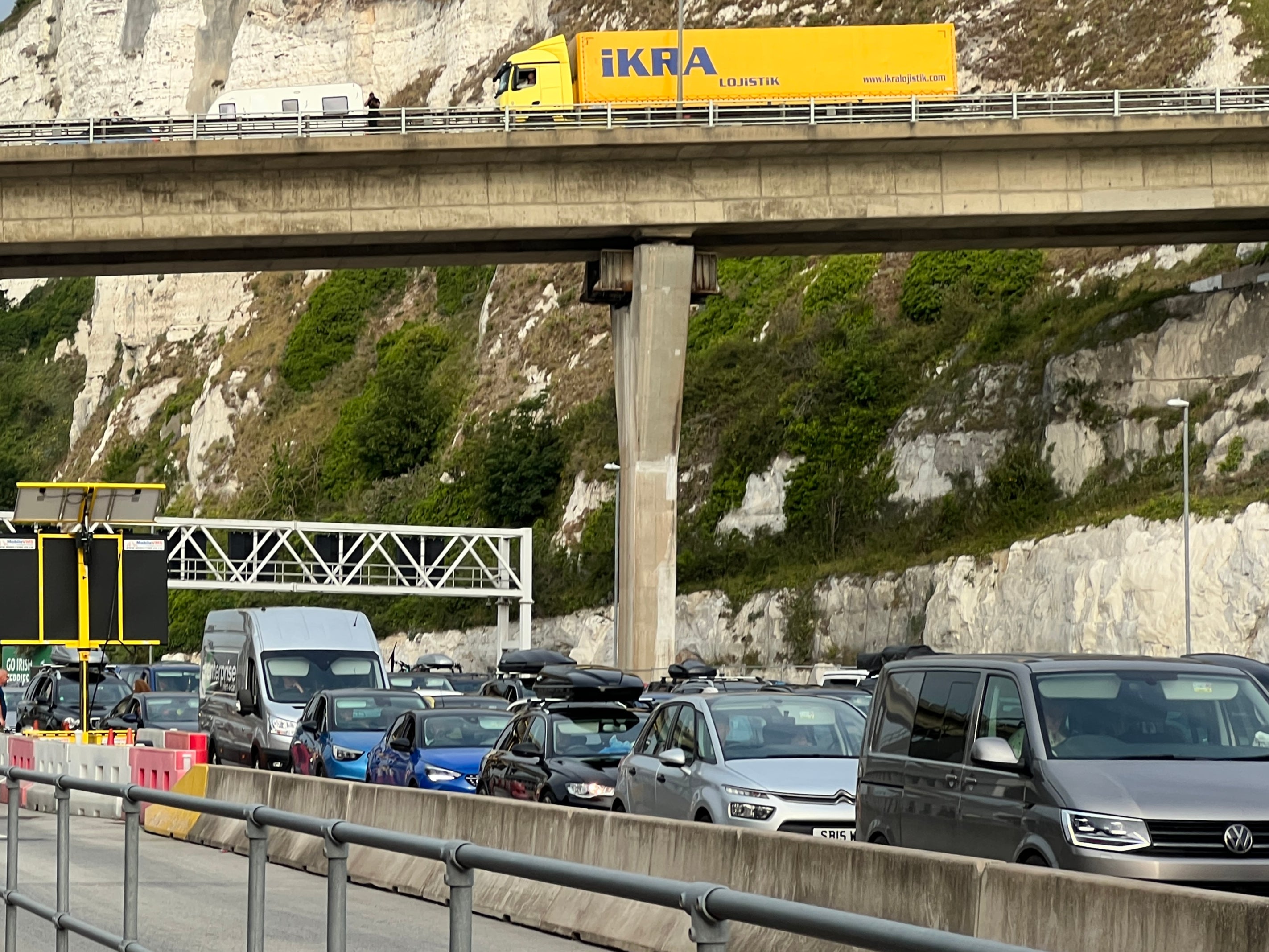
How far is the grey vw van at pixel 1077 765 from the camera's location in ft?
35.7

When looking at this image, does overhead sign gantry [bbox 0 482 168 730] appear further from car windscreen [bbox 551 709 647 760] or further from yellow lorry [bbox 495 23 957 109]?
yellow lorry [bbox 495 23 957 109]

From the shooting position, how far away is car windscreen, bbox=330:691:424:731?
25812mm

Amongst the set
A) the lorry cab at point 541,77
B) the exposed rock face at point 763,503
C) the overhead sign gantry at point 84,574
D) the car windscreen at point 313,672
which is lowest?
the car windscreen at point 313,672

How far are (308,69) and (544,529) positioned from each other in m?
52.3

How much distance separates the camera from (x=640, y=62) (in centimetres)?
5422

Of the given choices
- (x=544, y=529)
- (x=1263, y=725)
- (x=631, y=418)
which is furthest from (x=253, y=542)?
(x=1263, y=725)

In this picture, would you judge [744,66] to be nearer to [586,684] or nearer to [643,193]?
[643,193]

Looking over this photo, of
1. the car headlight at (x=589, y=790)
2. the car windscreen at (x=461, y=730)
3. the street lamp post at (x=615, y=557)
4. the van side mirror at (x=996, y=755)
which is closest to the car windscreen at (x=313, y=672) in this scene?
the car windscreen at (x=461, y=730)

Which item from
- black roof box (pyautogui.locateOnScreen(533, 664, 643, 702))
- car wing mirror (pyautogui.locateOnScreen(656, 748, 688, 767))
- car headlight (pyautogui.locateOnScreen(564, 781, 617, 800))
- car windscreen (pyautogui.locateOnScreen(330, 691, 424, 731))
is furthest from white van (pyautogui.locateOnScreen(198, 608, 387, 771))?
car wing mirror (pyautogui.locateOnScreen(656, 748, 688, 767))

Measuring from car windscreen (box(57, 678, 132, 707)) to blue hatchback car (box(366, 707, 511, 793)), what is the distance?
46.3 feet

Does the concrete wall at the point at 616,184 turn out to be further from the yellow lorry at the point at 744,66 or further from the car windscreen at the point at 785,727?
the car windscreen at the point at 785,727

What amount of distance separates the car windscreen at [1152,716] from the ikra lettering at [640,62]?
143 ft

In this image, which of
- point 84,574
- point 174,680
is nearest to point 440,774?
point 84,574

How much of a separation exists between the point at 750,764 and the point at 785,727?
3.09 feet
